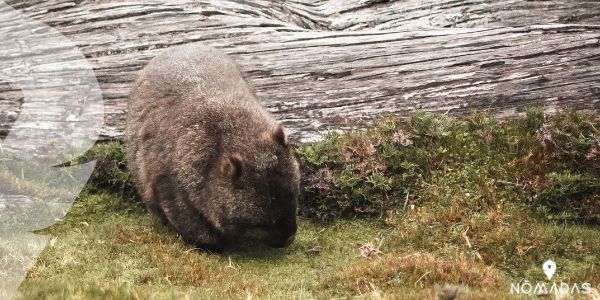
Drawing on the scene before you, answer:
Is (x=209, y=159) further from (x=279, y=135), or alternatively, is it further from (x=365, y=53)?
(x=365, y=53)

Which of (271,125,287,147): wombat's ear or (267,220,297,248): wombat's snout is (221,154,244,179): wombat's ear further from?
(267,220,297,248): wombat's snout

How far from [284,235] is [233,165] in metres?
1.03

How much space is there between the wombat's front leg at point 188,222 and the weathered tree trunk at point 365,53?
108 inches

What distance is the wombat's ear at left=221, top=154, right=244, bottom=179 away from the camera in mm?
8696

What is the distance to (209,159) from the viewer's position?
914cm

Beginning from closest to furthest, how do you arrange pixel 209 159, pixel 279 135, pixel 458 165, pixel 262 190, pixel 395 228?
pixel 262 190 → pixel 279 135 → pixel 209 159 → pixel 395 228 → pixel 458 165

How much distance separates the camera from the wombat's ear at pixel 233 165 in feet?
28.5

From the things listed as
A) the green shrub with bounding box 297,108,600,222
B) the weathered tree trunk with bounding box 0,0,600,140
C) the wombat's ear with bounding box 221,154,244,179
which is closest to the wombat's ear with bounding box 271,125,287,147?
the wombat's ear with bounding box 221,154,244,179

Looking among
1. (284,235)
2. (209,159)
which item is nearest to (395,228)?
(284,235)

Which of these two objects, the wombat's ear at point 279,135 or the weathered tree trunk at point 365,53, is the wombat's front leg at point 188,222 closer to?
the wombat's ear at point 279,135

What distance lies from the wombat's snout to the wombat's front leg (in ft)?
2.67

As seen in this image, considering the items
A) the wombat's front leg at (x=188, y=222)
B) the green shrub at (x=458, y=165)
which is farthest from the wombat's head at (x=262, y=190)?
the green shrub at (x=458, y=165)

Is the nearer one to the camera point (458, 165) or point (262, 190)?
point (262, 190)

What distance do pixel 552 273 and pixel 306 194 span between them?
3622mm
